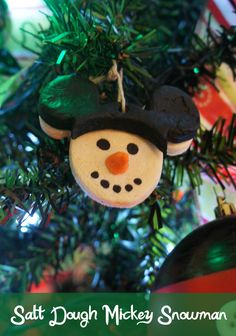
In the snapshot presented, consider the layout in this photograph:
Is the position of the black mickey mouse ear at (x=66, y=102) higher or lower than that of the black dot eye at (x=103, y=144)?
higher

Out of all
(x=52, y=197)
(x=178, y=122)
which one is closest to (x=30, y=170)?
(x=52, y=197)

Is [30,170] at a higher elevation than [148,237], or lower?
higher

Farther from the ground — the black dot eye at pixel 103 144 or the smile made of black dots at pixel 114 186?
the black dot eye at pixel 103 144

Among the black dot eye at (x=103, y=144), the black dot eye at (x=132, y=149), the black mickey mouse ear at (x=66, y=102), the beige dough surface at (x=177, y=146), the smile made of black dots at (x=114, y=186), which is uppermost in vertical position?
the black mickey mouse ear at (x=66, y=102)

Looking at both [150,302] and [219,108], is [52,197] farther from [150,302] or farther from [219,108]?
[219,108]
